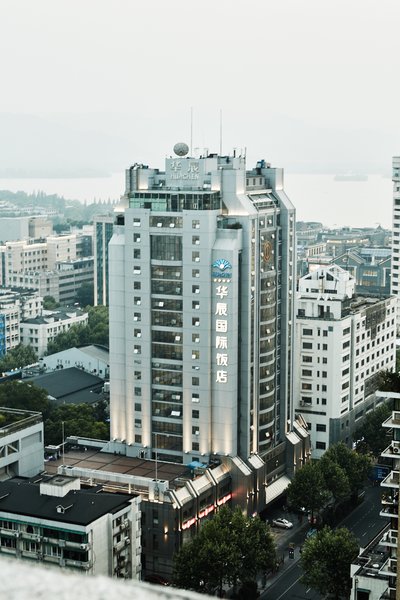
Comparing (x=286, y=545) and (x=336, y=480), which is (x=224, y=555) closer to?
(x=286, y=545)

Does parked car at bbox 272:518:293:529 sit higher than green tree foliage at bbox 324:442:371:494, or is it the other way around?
green tree foliage at bbox 324:442:371:494

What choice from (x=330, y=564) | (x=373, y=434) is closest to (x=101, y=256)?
(x=373, y=434)

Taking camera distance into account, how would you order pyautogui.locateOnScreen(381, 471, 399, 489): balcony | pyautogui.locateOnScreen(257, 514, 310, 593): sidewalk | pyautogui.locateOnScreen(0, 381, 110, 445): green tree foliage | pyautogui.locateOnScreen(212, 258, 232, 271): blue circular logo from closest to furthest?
1. pyautogui.locateOnScreen(381, 471, 399, 489): balcony
2. pyautogui.locateOnScreen(257, 514, 310, 593): sidewalk
3. pyautogui.locateOnScreen(212, 258, 232, 271): blue circular logo
4. pyautogui.locateOnScreen(0, 381, 110, 445): green tree foliage

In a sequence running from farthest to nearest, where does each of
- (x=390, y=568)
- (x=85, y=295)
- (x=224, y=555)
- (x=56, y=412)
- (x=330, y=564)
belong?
1. (x=85, y=295)
2. (x=56, y=412)
3. (x=224, y=555)
4. (x=330, y=564)
5. (x=390, y=568)

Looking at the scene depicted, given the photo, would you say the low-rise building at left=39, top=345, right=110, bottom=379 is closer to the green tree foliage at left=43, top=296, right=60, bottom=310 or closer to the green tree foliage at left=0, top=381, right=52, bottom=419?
the green tree foliage at left=0, top=381, right=52, bottom=419

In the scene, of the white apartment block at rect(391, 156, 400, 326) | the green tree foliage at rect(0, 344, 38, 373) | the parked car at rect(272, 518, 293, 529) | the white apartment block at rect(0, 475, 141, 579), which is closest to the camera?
the white apartment block at rect(0, 475, 141, 579)

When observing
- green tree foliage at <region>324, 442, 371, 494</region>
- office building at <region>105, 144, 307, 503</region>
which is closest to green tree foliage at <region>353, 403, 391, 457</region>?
green tree foliage at <region>324, 442, 371, 494</region>

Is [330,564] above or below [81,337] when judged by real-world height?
below
